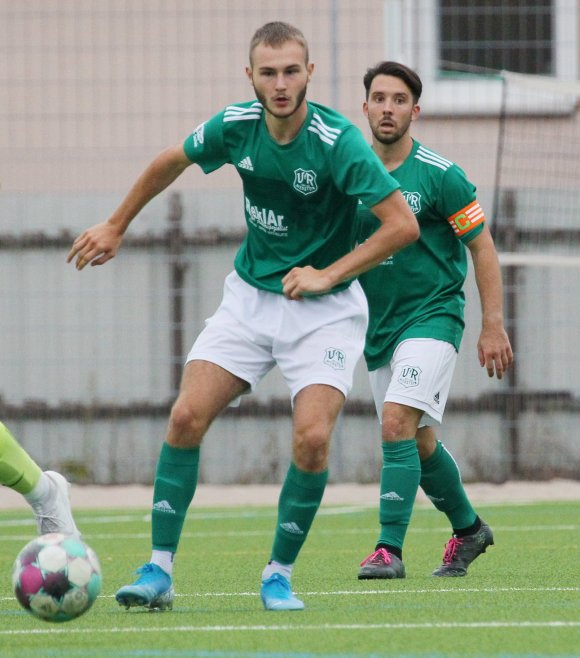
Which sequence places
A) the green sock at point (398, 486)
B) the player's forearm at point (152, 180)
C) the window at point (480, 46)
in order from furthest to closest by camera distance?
the window at point (480, 46) → the green sock at point (398, 486) → the player's forearm at point (152, 180)

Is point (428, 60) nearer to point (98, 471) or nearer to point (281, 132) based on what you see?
point (98, 471)

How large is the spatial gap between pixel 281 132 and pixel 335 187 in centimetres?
26

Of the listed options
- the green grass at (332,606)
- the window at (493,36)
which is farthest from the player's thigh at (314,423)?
the window at (493,36)

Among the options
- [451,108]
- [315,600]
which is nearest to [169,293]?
[451,108]

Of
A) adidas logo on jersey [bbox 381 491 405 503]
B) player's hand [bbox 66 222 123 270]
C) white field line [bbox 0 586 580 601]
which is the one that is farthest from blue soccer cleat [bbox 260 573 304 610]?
adidas logo on jersey [bbox 381 491 405 503]

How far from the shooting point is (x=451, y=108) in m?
12.8

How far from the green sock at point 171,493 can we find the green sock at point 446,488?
5.94 ft

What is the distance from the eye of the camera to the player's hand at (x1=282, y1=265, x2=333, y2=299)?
5.19 m

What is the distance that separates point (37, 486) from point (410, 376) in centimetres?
168

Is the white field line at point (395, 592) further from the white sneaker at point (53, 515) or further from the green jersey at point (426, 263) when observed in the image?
the green jersey at point (426, 263)

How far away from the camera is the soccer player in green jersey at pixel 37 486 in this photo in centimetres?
575

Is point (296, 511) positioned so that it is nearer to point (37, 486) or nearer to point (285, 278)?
point (285, 278)

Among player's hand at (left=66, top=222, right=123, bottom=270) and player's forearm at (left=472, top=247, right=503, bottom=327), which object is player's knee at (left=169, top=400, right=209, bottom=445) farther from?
player's forearm at (left=472, top=247, right=503, bottom=327)

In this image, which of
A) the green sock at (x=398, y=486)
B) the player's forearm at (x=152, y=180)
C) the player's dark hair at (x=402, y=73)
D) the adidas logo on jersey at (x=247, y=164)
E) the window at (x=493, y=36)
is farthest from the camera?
the window at (x=493, y=36)
